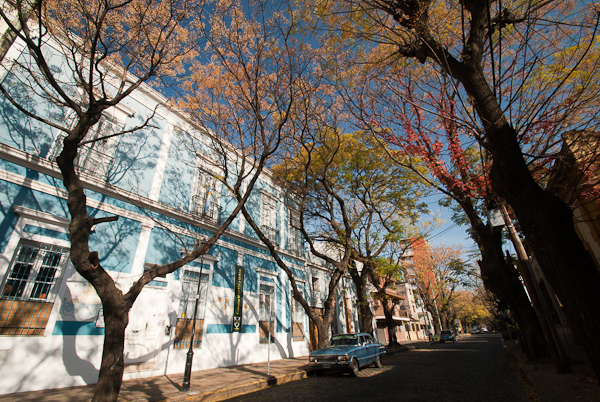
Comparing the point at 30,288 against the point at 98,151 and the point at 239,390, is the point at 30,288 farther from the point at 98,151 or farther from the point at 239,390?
the point at 239,390

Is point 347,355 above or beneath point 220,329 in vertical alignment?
beneath

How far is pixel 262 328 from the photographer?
13336mm

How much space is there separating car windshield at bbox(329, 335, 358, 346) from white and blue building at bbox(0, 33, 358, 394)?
3.07 meters

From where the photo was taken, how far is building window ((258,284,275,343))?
13.3 meters

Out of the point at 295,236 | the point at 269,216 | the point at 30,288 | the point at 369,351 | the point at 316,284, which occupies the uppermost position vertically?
the point at 269,216

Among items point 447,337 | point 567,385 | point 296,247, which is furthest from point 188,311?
point 447,337

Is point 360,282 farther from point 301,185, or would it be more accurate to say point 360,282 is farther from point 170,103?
point 170,103

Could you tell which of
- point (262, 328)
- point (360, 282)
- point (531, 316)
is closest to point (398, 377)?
point (531, 316)

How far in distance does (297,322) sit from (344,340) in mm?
5137

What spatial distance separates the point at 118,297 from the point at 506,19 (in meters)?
8.98

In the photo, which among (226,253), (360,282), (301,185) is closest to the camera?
(226,253)

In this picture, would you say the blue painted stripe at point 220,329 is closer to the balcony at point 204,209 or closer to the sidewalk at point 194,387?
the sidewalk at point 194,387

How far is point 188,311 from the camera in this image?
405 inches

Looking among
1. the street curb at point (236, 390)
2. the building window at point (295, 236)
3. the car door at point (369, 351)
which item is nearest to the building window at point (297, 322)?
the building window at point (295, 236)
